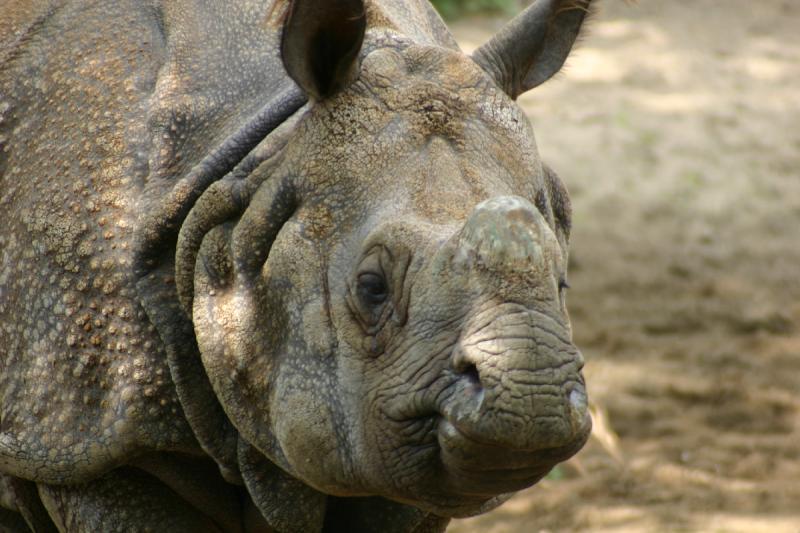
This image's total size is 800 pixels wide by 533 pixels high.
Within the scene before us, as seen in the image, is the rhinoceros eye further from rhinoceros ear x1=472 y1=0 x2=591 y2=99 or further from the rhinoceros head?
rhinoceros ear x1=472 y1=0 x2=591 y2=99

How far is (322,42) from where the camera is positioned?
388cm

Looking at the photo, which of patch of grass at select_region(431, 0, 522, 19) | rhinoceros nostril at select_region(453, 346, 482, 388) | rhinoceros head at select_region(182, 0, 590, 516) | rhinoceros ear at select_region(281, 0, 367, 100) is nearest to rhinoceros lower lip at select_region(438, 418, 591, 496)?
rhinoceros head at select_region(182, 0, 590, 516)

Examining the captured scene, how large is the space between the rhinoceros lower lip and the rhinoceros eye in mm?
377

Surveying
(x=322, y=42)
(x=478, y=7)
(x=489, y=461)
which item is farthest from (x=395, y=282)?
(x=478, y=7)

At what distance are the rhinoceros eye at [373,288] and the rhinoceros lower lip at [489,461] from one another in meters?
0.38

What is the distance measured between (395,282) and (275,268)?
1.36ft

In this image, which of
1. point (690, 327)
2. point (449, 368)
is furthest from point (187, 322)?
point (690, 327)

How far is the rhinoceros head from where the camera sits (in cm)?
333

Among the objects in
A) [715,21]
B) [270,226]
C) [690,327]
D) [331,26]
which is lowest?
[715,21]

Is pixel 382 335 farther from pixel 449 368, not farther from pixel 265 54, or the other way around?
pixel 265 54

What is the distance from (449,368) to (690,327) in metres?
5.25

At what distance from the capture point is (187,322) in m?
4.14

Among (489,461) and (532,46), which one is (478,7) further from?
(489,461)

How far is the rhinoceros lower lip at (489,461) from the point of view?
3332 mm
